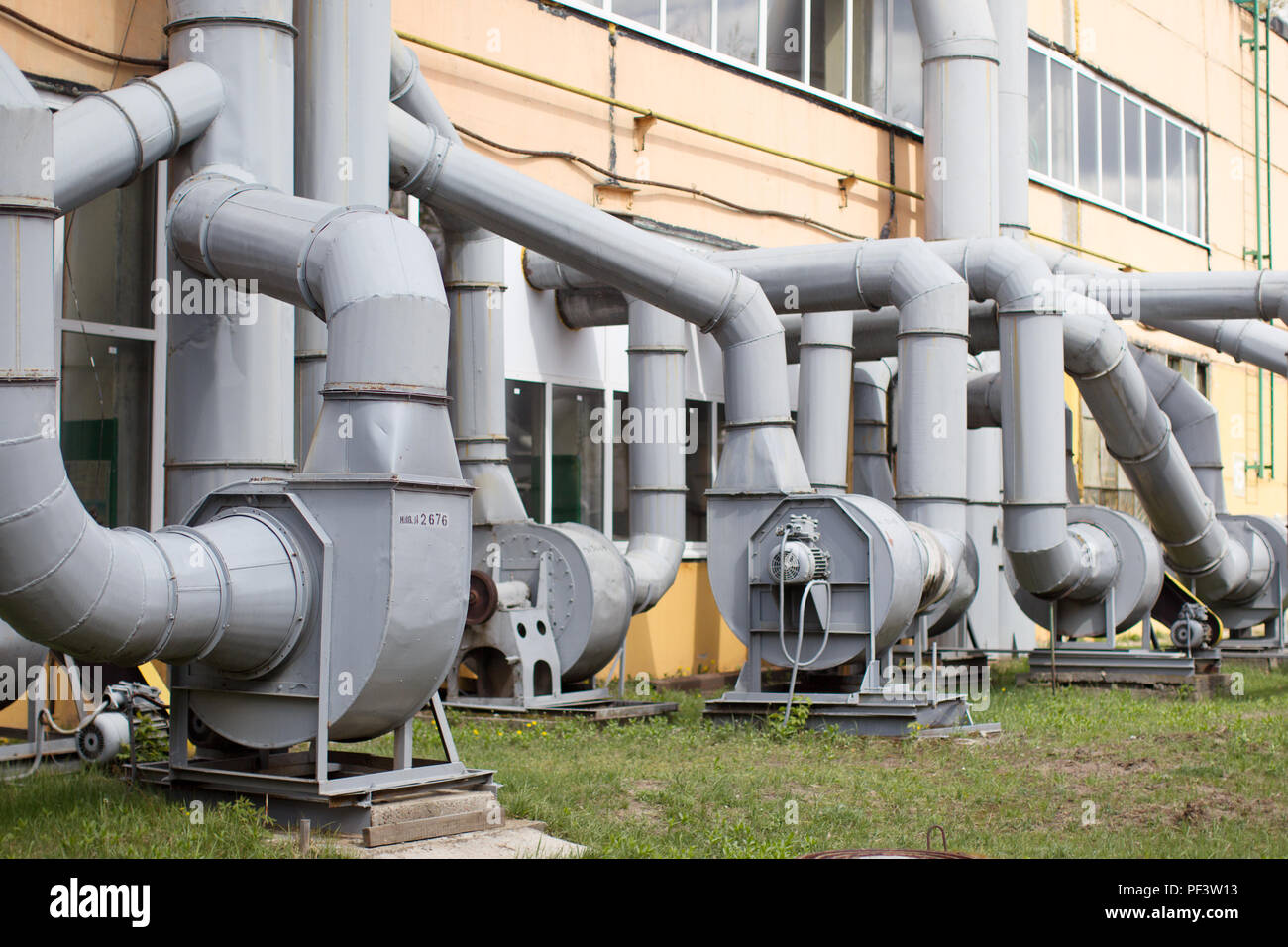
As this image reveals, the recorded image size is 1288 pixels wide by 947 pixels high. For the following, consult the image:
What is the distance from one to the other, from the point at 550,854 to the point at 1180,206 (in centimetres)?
2161

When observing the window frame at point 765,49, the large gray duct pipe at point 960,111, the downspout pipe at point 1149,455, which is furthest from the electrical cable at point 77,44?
the large gray duct pipe at point 960,111

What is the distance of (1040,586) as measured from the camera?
13.4 meters

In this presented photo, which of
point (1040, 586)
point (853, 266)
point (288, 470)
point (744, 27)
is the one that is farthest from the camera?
point (744, 27)

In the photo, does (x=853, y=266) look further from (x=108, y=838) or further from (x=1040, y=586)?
(x=108, y=838)

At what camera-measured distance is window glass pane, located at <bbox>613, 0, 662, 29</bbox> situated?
14.5 m

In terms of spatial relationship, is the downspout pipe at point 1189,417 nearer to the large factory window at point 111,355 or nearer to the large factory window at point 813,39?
the large factory window at point 813,39

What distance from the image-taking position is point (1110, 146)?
22.3 m

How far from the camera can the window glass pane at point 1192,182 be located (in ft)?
80.7

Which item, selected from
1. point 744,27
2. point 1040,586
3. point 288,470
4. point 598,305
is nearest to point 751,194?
point 744,27

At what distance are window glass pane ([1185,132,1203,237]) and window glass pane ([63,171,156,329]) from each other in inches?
758

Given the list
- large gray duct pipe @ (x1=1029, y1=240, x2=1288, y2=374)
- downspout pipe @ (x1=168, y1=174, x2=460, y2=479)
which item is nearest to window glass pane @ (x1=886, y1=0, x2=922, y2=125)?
large gray duct pipe @ (x1=1029, y1=240, x2=1288, y2=374)

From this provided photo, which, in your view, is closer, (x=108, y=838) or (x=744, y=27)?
(x=108, y=838)

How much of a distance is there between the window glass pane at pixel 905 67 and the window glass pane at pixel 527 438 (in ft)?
23.5

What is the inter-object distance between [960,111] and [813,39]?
1.90 m
